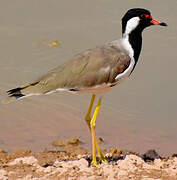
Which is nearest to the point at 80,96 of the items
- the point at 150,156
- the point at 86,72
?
the point at 150,156

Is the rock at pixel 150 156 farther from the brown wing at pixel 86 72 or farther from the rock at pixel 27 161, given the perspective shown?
the rock at pixel 27 161

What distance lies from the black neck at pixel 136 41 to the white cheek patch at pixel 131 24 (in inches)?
1.7

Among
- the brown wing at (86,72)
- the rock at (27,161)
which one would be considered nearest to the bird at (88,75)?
the brown wing at (86,72)

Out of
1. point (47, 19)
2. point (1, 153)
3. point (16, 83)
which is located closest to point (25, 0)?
point (47, 19)

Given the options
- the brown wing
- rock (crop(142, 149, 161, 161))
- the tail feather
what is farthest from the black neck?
the tail feather

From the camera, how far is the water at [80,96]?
735cm

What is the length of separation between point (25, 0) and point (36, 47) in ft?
7.56

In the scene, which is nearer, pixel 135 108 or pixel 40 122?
pixel 40 122

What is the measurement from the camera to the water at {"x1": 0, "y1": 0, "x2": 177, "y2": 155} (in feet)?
24.1

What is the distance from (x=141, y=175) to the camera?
531 cm

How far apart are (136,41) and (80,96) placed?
2626 mm

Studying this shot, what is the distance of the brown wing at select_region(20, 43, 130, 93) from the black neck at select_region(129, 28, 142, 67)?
0.21 metres

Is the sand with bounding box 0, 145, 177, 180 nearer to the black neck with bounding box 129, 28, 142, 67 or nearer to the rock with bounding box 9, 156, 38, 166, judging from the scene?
the rock with bounding box 9, 156, 38, 166

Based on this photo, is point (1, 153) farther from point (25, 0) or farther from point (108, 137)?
point (25, 0)
